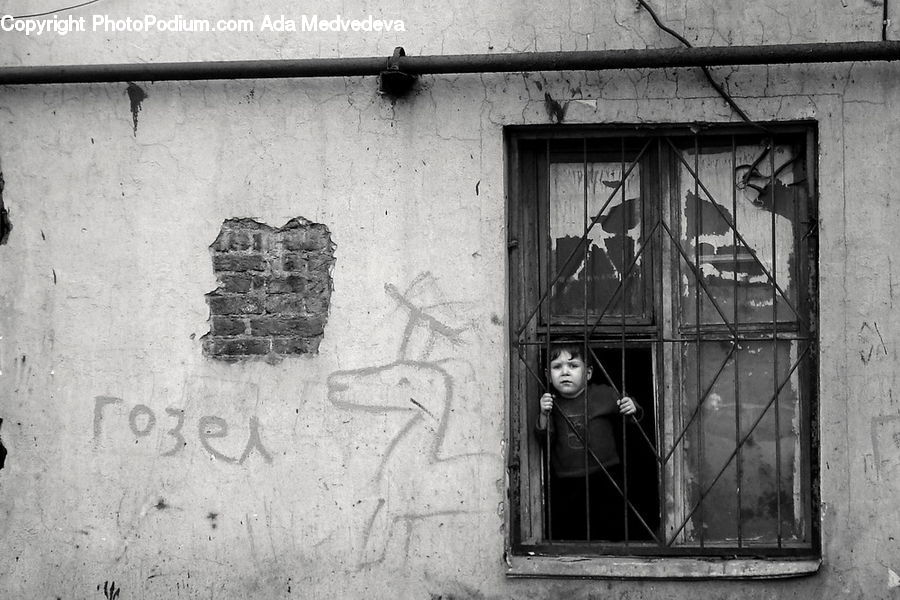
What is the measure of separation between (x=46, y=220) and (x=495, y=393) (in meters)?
2.15

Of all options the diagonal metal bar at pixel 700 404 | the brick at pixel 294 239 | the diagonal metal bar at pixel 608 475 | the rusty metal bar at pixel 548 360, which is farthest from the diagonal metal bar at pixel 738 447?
the brick at pixel 294 239

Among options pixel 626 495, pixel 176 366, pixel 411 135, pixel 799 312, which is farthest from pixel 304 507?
pixel 799 312

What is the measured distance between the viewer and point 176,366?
398 centimetres

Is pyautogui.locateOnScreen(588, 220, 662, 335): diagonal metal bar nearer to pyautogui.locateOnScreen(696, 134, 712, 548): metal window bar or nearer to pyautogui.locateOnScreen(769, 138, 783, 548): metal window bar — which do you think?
pyautogui.locateOnScreen(696, 134, 712, 548): metal window bar

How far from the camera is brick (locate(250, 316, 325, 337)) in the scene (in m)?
3.94

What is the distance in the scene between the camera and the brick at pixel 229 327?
396 centimetres

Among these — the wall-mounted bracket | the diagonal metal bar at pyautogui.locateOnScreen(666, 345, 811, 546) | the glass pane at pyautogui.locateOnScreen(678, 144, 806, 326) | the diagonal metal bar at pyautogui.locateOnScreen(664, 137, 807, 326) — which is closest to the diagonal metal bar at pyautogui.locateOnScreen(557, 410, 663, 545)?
the diagonal metal bar at pyautogui.locateOnScreen(666, 345, 811, 546)

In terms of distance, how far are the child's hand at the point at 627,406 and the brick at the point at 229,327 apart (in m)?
1.68

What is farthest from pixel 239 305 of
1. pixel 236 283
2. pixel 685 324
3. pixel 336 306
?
pixel 685 324

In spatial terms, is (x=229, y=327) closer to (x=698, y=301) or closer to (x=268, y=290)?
(x=268, y=290)

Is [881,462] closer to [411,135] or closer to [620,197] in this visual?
[620,197]

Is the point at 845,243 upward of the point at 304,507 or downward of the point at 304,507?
upward

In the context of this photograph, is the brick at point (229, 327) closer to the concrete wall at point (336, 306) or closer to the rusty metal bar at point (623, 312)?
the concrete wall at point (336, 306)

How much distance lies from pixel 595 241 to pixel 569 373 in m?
0.60
